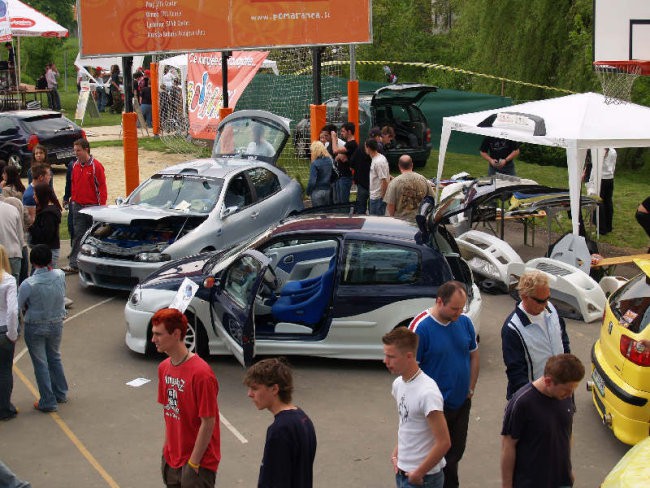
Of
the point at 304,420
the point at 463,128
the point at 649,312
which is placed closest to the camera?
the point at 304,420

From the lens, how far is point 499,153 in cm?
1633

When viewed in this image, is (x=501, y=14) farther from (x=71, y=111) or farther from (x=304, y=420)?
(x=304, y=420)

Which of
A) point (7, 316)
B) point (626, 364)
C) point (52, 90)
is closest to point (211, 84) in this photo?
point (52, 90)

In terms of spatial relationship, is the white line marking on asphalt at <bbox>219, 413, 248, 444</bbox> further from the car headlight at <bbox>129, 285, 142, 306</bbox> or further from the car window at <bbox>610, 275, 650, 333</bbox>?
the car window at <bbox>610, 275, 650, 333</bbox>

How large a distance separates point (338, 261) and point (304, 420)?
447cm

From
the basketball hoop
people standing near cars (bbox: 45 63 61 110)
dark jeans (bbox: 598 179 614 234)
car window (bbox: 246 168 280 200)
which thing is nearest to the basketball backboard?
the basketball hoop

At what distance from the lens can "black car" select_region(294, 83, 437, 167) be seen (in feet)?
69.3

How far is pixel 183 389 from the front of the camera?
5.46 meters

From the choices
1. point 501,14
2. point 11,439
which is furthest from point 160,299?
point 501,14

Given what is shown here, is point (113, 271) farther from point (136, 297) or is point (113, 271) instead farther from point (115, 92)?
point (115, 92)

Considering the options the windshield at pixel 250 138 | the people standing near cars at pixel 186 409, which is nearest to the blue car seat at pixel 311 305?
the people standing near cars at pixel 186 409

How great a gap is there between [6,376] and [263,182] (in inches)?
235

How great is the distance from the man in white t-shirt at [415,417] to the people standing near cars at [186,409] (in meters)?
1.06

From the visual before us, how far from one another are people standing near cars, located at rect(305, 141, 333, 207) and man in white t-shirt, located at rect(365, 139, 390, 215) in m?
0.76
